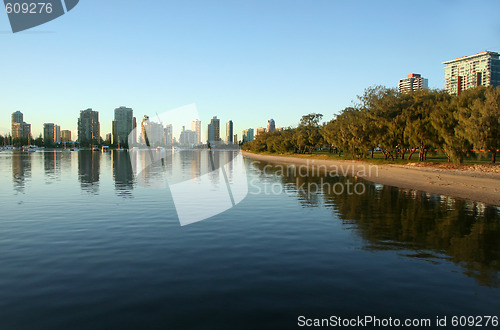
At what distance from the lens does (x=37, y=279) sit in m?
11.8

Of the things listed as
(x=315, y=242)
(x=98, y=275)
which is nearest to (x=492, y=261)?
(x=315, y=242)

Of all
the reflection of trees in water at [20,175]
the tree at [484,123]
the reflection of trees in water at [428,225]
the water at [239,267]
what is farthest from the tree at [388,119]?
the reflection of trees in water at [20,175]

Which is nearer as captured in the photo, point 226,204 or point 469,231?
point 469,231

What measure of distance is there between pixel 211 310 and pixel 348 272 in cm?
546

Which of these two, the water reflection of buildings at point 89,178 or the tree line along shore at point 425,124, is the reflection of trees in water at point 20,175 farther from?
the tree line along shore at point 425,124

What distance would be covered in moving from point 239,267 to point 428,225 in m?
13.4

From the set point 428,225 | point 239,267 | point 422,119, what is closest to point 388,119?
point 422,119

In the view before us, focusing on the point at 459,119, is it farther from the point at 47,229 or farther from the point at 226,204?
the point at 47,229

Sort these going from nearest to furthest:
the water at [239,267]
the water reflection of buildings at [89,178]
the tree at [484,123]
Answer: the water at [239,267], the water reflection of buildings at [89,178], the tree at [484,123]

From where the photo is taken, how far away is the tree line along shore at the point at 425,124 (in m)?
45.2

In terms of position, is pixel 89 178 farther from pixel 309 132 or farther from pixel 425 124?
pixel 309 132

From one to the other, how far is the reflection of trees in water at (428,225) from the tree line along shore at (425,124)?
58.3 ft

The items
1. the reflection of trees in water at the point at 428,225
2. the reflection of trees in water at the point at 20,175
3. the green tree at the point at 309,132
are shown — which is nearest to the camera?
the reflection of trees in water at the point at 428,225

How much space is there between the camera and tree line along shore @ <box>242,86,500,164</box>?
148ft
